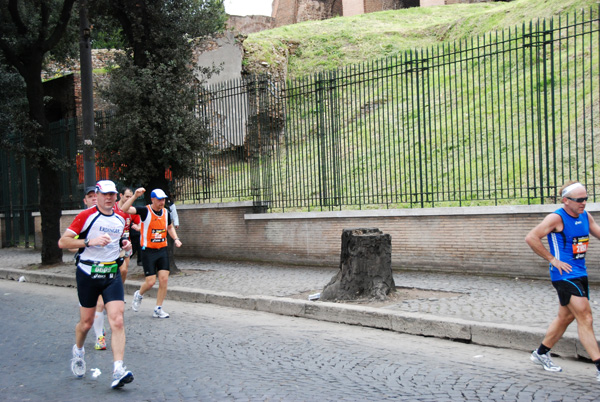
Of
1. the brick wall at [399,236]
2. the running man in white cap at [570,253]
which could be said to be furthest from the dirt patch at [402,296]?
the running man in white cap at [570,253]

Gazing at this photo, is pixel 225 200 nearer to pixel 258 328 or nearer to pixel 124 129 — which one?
pixel 124 129

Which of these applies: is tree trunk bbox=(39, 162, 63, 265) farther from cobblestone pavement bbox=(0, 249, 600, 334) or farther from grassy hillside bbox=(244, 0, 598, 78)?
grassy hillside bbox=(244, 0, 598, 78)

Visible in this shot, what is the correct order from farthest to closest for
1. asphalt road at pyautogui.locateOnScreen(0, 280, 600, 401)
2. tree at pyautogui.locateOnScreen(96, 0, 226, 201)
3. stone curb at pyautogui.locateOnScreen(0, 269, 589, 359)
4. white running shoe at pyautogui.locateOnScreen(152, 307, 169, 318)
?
1. tree at pyautogui.locateOnScreen(96, 0, 226, 201)
2. white running shoe at pyautogui.locateOnScreen(152, 307, 169, 318)
3. stone curb at pyautogui.locateOnScreen(0, 269, 589, 359)
4. asphalt road at pyautogui.locateOnScreen(0, 280, 600, 401)

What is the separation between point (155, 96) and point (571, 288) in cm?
977

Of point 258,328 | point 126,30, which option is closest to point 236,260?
point 126,30

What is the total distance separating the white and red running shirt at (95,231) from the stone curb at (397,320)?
146 inches

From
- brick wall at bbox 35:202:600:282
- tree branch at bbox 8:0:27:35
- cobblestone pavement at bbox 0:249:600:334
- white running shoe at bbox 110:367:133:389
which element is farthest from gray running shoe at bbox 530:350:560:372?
tree branch at bbox 8:0:27:35

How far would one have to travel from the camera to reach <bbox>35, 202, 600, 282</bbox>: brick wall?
1049 centimetres

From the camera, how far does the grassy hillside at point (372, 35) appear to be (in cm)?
2506

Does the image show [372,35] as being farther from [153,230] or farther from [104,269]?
[104,269]

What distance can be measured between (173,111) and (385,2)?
33.0 metres

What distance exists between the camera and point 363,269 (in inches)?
364

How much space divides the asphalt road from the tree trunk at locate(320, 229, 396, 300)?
0.84m

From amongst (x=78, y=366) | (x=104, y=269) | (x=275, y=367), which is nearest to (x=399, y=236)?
(x=275, y=367)
